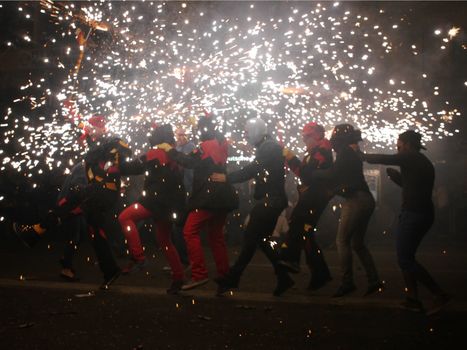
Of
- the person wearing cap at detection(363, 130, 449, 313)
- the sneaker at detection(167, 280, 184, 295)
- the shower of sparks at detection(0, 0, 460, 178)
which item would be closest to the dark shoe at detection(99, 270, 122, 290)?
the sneaker at detection(167, 280, 184, 295)

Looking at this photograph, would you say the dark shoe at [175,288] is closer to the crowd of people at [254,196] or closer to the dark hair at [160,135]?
the crowd of people at [254,196]

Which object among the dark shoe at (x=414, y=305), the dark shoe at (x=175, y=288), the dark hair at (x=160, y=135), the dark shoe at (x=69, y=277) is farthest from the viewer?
the dark shoe at (x=69, y=277)

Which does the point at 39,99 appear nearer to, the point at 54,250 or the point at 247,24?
the point at 54,250

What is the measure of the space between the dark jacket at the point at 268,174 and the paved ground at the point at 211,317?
1.05m

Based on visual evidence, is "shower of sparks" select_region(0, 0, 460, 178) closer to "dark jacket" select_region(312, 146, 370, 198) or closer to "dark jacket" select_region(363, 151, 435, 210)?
"dark jacket" select_region(312, 146, 370, 198)

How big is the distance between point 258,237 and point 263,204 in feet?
1.19

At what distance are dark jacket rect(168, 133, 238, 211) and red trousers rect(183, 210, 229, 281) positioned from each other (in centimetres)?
12

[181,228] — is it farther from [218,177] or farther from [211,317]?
[211,317]

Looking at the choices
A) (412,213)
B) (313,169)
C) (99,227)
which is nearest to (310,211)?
(313,169)

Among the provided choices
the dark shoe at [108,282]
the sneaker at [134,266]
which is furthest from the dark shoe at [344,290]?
the sneaker at [134,266]

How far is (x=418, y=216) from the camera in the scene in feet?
20.8

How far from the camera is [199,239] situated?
7.27m

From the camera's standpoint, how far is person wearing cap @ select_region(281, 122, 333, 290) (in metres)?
7.56

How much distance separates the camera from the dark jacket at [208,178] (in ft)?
23.9
